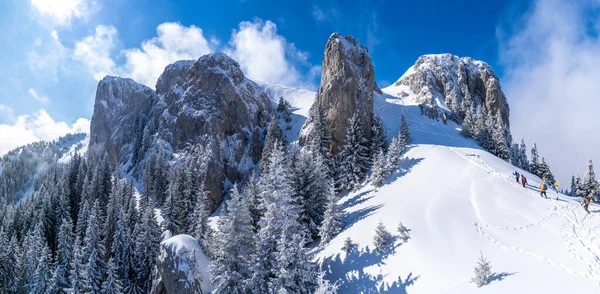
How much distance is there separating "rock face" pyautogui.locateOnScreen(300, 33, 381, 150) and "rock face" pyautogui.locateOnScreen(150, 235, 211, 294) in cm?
3102

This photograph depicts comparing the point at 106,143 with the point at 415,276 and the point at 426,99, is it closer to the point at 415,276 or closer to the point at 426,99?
the point at 426,99

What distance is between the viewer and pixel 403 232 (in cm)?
2372

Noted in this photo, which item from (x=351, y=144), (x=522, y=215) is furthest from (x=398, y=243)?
Result: (x=351, y=144)

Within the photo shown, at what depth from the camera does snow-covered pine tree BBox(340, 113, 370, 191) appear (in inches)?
1683

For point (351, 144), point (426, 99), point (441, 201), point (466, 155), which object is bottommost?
point (441, 201)

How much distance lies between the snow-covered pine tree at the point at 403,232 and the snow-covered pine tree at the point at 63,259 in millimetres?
34245

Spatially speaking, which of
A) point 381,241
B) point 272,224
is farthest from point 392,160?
point 272,224

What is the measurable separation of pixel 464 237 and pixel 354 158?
2207 cm

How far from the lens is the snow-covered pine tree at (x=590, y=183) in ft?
145

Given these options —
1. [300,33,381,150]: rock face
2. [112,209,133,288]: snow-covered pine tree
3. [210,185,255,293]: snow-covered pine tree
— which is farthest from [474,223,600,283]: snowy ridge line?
[112,209,133,288]: snow-covered pine tree

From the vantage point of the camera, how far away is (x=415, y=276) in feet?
64.8

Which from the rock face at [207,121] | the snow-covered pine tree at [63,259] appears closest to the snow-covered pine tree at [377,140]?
the rock face at [207,121]

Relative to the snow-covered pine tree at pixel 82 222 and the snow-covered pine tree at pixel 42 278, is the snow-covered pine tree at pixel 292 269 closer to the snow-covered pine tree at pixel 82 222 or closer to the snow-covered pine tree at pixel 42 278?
the snow-covered pine tree at pixel 42 278

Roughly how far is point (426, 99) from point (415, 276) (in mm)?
68611
